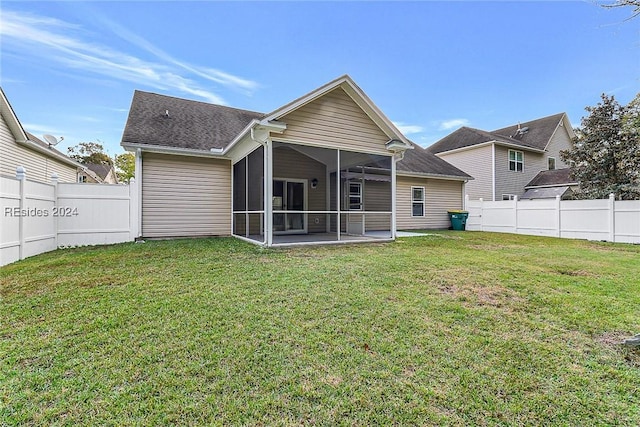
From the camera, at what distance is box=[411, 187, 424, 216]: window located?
48.2ft

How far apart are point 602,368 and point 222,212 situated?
10.0 m

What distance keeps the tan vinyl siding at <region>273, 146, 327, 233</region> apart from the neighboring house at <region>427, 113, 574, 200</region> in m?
12.3

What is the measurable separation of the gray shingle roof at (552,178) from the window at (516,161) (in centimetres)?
122

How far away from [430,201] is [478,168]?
6868mm

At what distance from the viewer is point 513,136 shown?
2327 cm

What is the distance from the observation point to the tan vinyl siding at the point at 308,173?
11328 millimetres

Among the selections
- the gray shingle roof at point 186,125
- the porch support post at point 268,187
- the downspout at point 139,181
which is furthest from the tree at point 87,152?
the porch support post at point 268,187

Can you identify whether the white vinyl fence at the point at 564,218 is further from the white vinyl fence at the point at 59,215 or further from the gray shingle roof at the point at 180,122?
the white vinyl fence at the point at 59,215

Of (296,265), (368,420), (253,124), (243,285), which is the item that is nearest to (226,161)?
(253,124)

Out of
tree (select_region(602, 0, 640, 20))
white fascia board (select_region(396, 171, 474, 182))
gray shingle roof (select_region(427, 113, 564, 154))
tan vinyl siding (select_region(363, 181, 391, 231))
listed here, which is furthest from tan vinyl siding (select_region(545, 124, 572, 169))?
tree (select_region(602, 0, 640, 20))

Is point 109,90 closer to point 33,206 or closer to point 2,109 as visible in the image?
point 2,109

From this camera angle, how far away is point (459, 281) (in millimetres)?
4664

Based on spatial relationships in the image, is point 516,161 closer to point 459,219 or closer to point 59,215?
point 459,219

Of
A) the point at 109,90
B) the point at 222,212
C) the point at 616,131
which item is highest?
the point at 109,90
